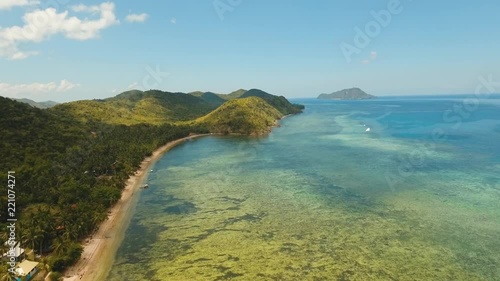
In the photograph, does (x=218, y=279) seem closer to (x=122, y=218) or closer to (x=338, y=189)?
(x=122, y=218)

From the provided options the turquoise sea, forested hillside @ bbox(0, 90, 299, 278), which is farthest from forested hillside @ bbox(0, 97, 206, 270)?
the turquoise sea

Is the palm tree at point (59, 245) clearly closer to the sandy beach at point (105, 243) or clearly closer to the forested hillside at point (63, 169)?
the forested hillside at point (63, 169)

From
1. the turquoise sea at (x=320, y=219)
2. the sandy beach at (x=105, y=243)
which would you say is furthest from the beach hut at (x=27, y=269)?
the turquoise sea at (x=320, y=219)

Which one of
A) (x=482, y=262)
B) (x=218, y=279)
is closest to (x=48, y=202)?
(x=218, y=279)

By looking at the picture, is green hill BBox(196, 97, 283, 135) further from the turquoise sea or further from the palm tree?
the palm tree

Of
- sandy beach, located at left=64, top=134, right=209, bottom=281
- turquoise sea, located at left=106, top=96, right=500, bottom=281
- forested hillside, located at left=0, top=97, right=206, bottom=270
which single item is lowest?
turquoise sea, located at left=106, top=96, right=500, bottom=281

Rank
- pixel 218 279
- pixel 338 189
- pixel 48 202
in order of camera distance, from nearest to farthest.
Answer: pixel 218 279 → pixel 48 202 → pixel 338 189

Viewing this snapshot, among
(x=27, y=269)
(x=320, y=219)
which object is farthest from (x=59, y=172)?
(x=320, y=219)
